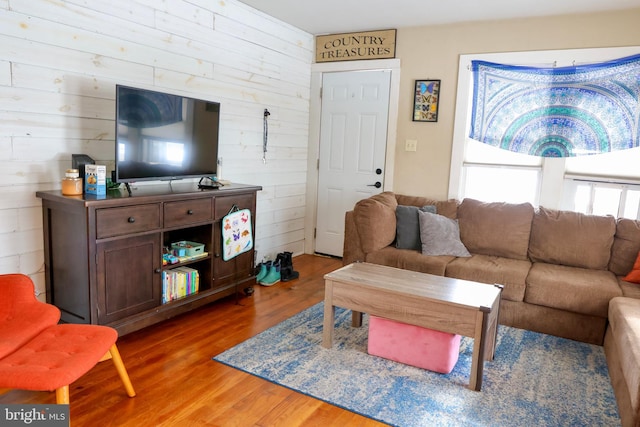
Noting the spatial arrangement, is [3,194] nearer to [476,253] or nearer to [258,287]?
[258,287]

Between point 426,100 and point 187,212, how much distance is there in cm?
253

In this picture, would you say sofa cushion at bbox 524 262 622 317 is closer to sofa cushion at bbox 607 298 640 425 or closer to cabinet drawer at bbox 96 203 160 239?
sofa cushion at bbox 607 298 640 425

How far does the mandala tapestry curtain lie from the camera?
12.0ft

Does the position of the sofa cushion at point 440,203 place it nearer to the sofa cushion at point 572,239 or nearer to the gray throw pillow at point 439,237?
the gray throw pillow at point 439,237

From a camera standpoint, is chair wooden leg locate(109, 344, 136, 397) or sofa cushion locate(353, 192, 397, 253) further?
sofa cushion locate(353, 192, 397, 253)

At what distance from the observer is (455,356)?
2.64 metres

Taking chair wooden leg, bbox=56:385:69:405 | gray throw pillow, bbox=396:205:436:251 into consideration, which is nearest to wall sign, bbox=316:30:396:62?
gray throw pillow, bbox=396:205:436:251

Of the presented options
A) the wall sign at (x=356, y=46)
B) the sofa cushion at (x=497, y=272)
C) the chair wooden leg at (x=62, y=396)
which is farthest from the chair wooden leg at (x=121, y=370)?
the wall sign at (x=356, y=46)

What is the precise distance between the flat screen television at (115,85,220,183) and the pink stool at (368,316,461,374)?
5.37 feet

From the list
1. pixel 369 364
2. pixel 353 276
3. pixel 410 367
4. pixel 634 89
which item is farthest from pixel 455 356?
pixel 634 89

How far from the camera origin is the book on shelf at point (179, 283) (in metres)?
3.00

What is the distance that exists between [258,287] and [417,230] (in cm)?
141

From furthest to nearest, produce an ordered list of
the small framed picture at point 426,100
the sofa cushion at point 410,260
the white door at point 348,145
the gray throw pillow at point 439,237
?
the white door at point 348,145 → the small framed picture at point 426,100 → the gray throw pillow at point 439,237 → the sofa cushion at point 410,260

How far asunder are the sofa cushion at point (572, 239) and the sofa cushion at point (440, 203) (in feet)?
2.03
